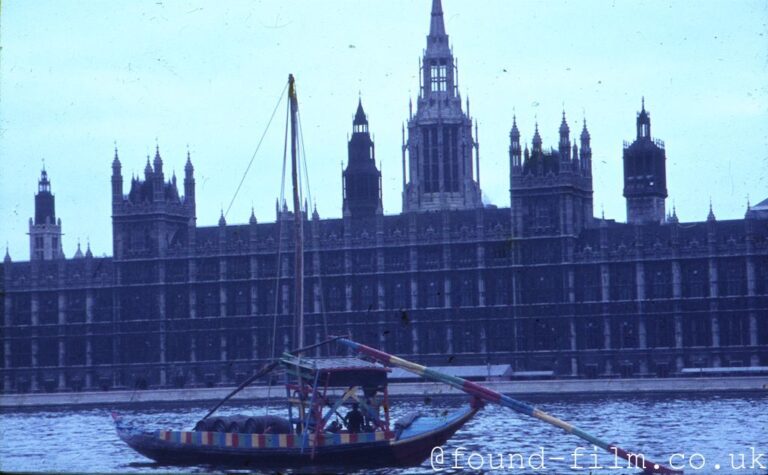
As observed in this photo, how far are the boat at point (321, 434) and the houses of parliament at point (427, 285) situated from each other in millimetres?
63320

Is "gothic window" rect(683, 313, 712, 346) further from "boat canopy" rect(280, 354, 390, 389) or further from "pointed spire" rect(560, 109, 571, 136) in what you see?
"boat canopy" rect(280, 354, 390, 389)

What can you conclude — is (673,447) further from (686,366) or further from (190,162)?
(190,162)

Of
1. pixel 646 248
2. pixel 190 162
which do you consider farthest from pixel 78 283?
pixel 646 248

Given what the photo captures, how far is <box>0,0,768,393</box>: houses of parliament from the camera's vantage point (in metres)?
125

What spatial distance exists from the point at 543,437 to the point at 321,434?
16.8 m

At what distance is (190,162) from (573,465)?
307ft

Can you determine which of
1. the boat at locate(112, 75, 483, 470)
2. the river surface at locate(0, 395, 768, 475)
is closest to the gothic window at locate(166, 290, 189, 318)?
the river surface at locate(0, 395, 768, 475)

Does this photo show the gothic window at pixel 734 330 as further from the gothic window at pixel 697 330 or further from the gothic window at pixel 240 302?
the gothic window at pixel 240 302

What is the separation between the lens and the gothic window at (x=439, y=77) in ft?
502

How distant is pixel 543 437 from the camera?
73.8 m

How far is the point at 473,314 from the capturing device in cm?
13050

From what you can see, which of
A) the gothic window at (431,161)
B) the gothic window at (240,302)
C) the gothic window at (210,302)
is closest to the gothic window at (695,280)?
the gothic window at (431,161)

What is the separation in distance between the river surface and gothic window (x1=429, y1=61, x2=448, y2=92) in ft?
171

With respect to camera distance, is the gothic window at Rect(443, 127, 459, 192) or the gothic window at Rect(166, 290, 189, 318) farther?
the gothic window at Rect(443, 127, 459, 192)
